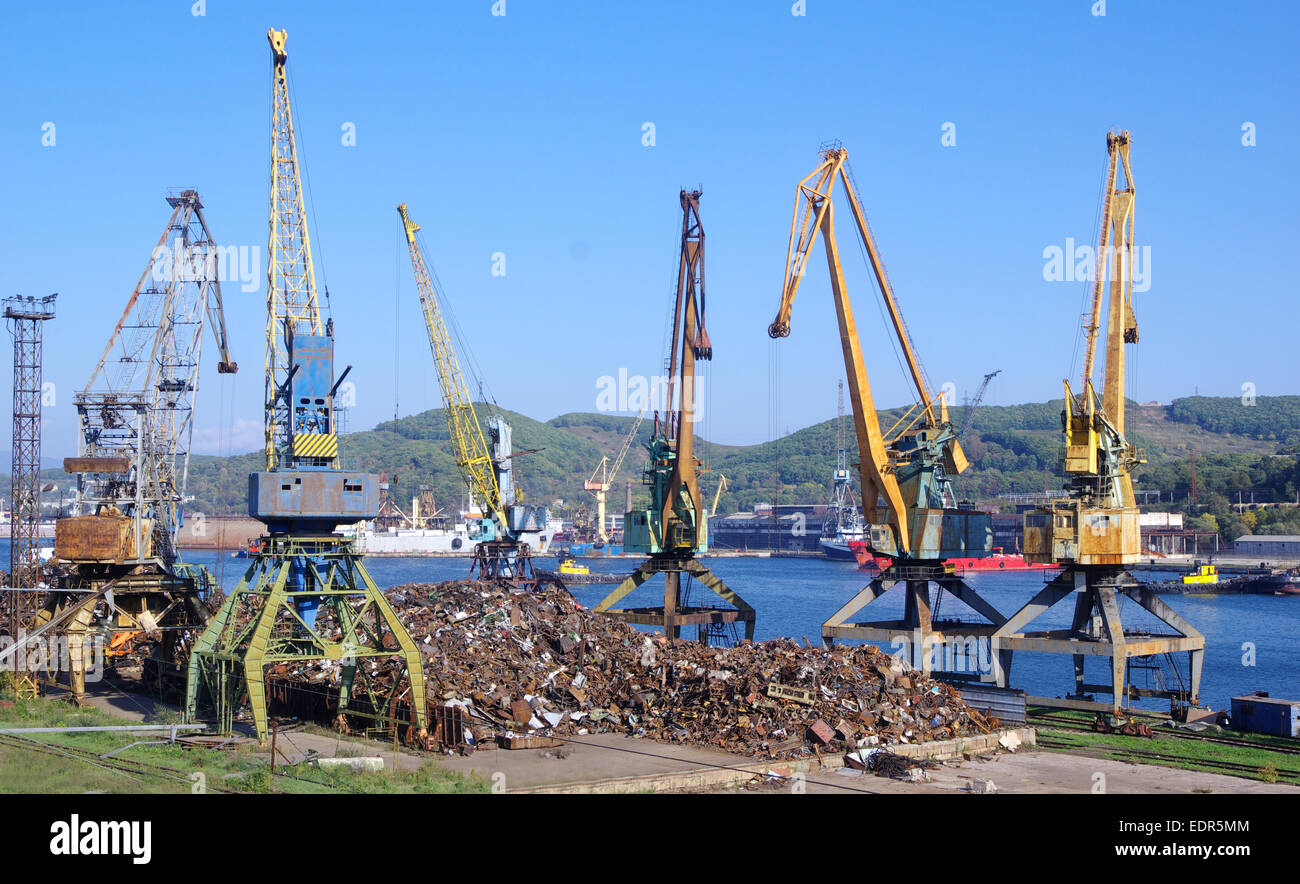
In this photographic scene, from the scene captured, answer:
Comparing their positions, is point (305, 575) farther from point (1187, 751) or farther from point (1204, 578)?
point (1204, 578)

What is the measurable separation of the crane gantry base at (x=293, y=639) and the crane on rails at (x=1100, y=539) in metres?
26.8

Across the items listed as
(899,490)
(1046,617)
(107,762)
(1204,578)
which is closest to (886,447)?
(899,490)

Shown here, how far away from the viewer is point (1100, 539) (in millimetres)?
51656

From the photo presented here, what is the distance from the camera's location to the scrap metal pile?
36.5m

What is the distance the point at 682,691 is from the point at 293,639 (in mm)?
12342

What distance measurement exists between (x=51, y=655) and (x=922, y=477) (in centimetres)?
3833

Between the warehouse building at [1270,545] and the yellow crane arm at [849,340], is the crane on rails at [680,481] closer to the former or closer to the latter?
the yellow crane arm at [849,340]

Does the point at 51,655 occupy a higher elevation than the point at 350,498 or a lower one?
lower

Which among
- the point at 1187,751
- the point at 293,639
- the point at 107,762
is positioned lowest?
the point at 1187,751

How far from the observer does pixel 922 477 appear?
5944cm

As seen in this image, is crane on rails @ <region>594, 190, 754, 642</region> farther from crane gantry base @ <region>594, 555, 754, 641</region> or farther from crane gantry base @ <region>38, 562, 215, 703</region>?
crane gantry base @ <region>38, 562, 215, 703</region>

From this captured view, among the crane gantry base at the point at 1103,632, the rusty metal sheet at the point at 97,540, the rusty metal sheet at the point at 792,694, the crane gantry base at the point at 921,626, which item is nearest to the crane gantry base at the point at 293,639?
the rusty metal sheet at the point at 792,694
